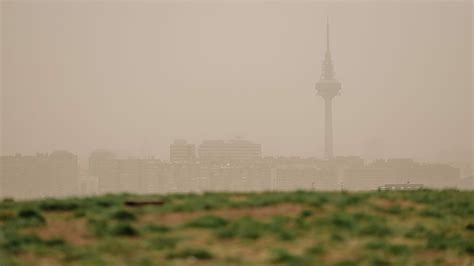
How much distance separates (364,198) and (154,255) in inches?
393

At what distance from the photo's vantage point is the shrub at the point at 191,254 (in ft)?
50.2

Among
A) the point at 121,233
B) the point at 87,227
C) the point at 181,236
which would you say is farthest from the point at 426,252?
the point at 87,227

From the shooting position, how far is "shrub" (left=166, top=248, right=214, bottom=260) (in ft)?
50.2

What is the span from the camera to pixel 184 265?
14688 millimetres

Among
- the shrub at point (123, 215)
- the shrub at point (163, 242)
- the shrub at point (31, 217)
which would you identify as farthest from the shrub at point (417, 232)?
the shrub at point (31, 217)

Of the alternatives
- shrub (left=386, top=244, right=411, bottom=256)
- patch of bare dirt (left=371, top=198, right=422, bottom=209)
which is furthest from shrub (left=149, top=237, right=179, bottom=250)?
patch of bare dirt (left=371, top=198, right=422, bottom=209)

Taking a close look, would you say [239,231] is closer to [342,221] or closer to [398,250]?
[342,221]

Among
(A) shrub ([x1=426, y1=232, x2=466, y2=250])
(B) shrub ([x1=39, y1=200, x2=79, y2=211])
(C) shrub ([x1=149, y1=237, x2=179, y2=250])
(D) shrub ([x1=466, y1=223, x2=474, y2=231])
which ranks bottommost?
(A) shrub ([x1=426, y1=232, x2=466, y2=250])

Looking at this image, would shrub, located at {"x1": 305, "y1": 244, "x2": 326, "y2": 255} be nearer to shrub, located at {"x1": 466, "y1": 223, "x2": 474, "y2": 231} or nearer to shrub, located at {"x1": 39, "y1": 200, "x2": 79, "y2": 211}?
shrub, located at {"x1": 466, "y1": 223, "x2": 474, "y2": 231}

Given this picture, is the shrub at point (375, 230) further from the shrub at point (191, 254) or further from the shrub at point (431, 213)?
the shrub at point (191, 254)

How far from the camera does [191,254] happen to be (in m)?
15.4

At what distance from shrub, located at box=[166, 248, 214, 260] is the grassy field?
23 millimetres

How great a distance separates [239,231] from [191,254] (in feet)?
7.41

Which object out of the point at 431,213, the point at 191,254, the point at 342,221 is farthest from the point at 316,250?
the point at 431,213
